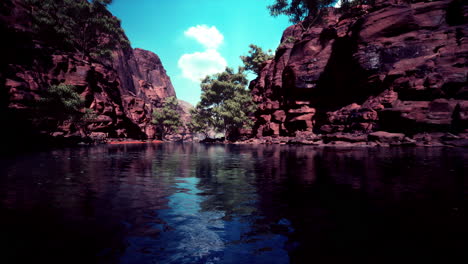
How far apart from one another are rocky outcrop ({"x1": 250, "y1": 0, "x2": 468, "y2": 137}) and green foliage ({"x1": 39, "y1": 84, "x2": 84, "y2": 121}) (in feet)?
88.6

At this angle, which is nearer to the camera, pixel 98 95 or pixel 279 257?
pixel 279 257

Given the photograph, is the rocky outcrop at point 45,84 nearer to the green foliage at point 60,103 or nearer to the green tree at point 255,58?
the green foliage at point 60,103

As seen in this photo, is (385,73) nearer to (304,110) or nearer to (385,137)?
(385,137)

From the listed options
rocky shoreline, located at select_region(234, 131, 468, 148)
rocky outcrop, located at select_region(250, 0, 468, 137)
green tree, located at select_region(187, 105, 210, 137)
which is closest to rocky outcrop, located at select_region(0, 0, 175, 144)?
green tree, located at select_region(187, 105, 210, 137)

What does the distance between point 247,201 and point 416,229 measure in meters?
2.28

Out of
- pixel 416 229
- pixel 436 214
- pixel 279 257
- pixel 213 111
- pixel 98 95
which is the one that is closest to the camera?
pixel 279 257

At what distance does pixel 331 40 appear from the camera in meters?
30.4

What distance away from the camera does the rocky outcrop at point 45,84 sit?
65.0 ft

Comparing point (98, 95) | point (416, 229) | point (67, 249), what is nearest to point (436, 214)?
point (416, 229)

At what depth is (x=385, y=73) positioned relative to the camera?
72.4ft

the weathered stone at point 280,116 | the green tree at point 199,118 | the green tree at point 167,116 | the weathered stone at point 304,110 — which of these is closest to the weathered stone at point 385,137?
the weathered stone at point 304,110

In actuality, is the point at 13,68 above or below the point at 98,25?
below

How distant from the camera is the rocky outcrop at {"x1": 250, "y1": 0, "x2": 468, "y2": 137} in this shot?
1773 cm

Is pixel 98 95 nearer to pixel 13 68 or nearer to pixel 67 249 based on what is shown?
pixel 13 68
